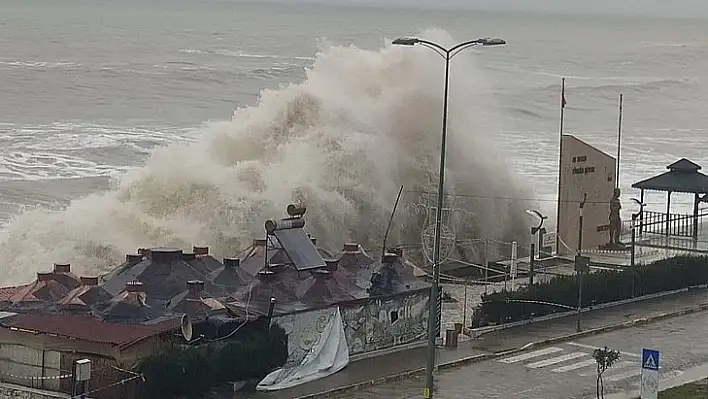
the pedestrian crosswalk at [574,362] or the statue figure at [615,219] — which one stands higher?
the statue figure at [615,219]

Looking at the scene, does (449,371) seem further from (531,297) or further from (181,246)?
(181,246)

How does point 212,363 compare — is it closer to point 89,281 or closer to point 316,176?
point 89,281

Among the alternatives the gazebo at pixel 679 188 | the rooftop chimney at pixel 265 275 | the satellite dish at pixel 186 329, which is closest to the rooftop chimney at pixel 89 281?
the rooftop chimney at pixel 265 275

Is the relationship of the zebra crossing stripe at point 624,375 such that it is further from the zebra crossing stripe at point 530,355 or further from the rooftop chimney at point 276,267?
the rooftop chimney at point 276,267

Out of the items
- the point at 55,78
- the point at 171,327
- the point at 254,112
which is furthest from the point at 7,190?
the point at 55,78

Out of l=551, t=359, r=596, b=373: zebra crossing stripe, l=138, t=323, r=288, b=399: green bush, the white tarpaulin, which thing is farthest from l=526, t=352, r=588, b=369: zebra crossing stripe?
l=138, t=323, r=288, b=399: green bush
